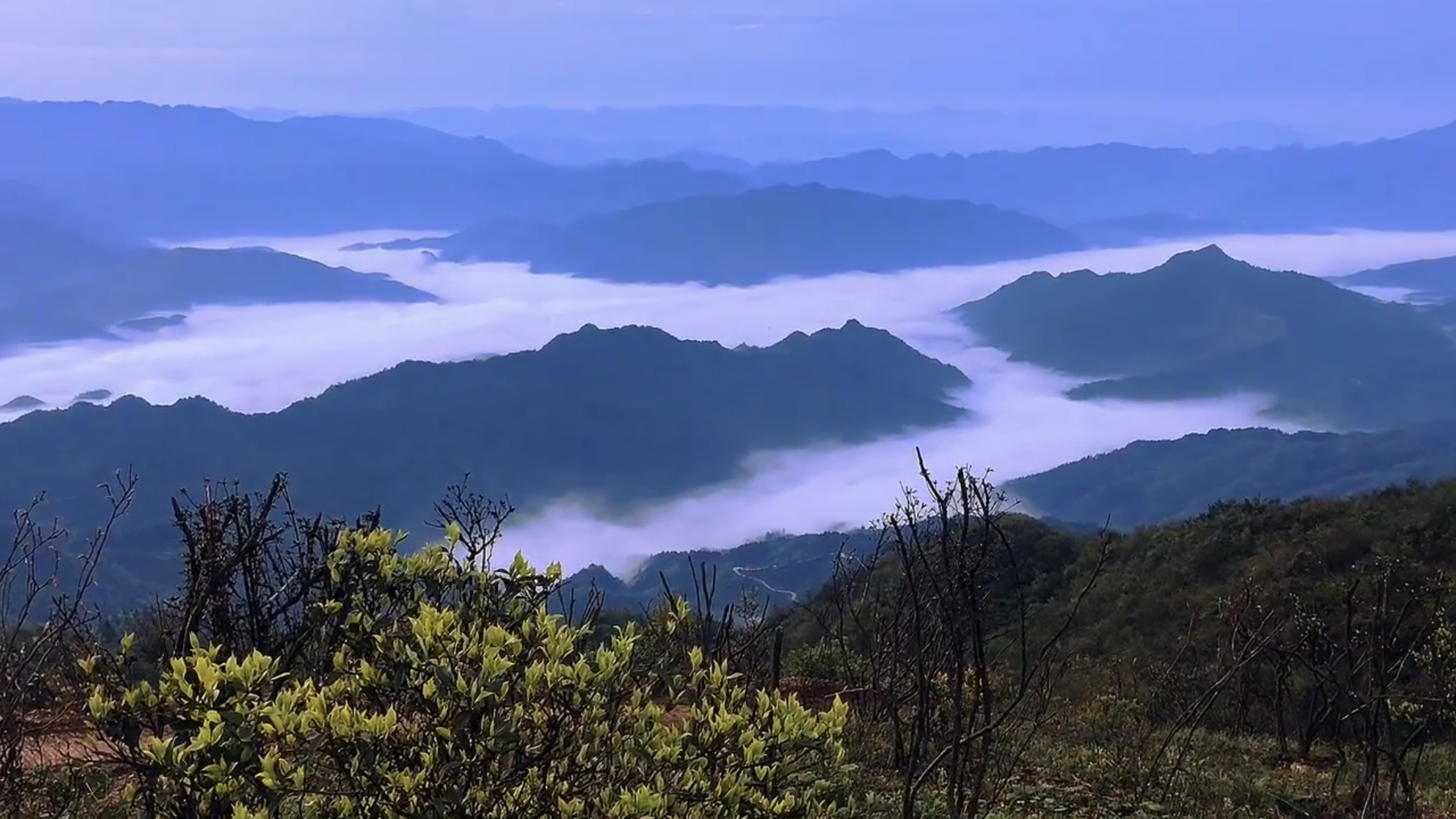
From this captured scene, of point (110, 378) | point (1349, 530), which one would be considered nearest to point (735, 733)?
point (1349, 530)

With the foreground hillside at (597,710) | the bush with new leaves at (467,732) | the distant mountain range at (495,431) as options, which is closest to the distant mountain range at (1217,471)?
the distant mountain range at (495,431)

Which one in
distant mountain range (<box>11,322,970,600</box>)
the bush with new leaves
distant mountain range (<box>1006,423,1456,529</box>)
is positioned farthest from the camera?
distant mountain range (<box>11,322,970,600</box>)

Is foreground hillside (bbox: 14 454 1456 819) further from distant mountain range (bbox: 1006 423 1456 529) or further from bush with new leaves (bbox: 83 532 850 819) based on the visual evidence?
distant mountain range (bbox: 1006 423 1456 529)

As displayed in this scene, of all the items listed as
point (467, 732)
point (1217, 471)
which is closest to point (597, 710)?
point (467, 732)

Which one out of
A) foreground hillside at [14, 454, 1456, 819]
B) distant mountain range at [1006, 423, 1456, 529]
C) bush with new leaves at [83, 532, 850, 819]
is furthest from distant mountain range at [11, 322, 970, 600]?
bush with new leaves at [83, 532, 850, 819]

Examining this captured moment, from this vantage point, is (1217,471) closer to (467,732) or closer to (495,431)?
(495,431)
